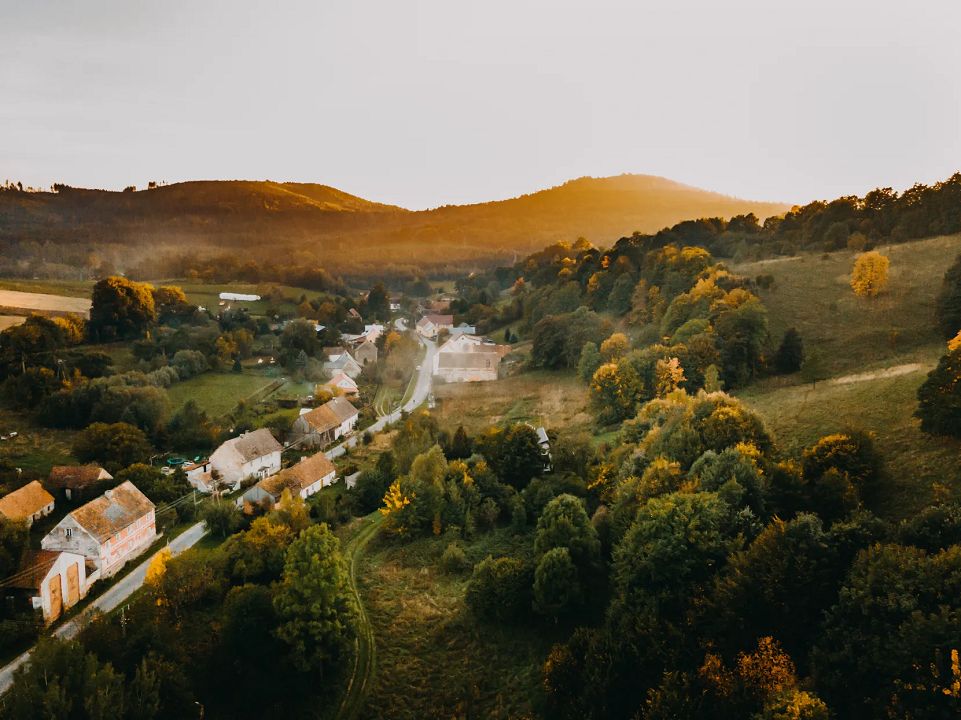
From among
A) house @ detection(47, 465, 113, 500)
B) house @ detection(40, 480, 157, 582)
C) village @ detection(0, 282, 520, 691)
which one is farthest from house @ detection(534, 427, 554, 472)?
house @ detection(47, 465, 113, 500)

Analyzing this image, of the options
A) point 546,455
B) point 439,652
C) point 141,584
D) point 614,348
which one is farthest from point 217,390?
point 439,652

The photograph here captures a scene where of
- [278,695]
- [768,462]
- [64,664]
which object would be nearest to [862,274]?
[768,462]

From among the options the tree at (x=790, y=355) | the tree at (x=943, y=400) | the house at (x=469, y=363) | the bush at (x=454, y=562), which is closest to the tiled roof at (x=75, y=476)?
the bush at (x=454, y=562)

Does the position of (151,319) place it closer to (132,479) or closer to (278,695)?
(132,479)

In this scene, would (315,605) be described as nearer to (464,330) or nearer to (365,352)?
(365,352)

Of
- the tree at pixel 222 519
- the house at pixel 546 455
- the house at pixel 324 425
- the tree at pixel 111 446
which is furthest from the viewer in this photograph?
the house at pixel 324 425

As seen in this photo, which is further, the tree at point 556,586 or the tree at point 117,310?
the tree at point 117,310

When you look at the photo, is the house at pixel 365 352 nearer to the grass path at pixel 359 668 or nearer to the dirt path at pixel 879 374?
the grass path at pixel 359 668
